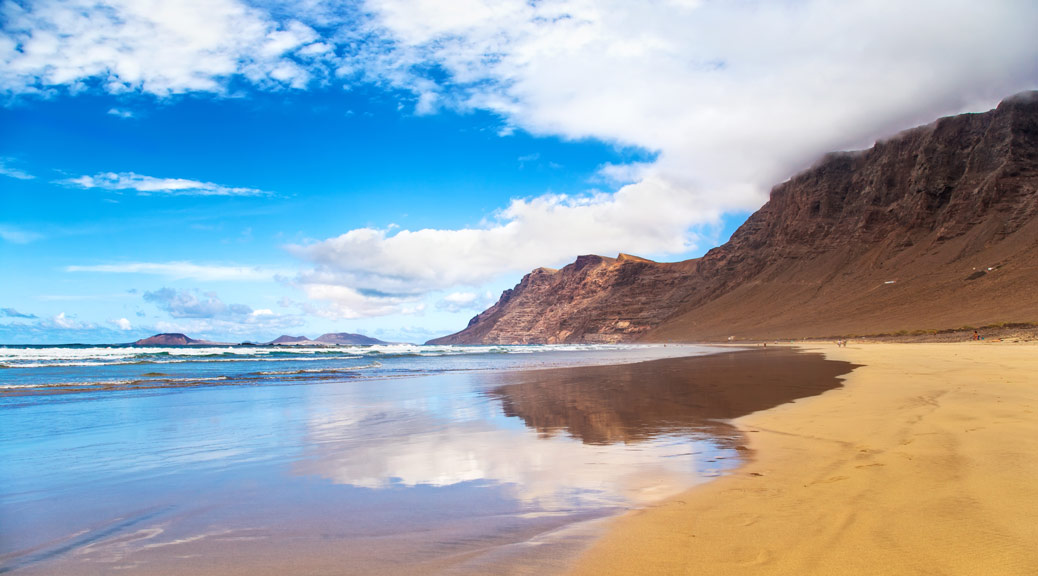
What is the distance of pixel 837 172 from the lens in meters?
128

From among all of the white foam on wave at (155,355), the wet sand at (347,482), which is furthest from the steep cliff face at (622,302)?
the wet sand at (347,482)

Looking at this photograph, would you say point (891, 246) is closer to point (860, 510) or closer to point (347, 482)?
point (860, 510)

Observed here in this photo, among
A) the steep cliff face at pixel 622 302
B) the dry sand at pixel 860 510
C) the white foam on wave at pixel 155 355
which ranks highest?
the steep cliff face at pixel 622 302

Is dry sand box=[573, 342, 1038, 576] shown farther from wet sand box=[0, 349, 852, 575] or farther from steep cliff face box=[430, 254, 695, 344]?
steep cliff face box=[430, 254, 695, 344]

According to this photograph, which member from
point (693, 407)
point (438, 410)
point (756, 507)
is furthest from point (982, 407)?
point (438, 410)

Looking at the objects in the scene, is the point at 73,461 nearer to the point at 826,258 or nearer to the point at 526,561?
the point at 526,561

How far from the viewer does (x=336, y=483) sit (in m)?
6.57

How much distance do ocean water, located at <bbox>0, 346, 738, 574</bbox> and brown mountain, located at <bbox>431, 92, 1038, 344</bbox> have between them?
2574 inches

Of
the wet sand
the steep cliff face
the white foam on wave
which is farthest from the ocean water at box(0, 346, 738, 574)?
the steep cliff face

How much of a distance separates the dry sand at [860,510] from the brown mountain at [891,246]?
2510 inches

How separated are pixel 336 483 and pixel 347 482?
12cm

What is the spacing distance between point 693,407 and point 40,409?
55.8 feet

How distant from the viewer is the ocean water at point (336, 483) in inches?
167

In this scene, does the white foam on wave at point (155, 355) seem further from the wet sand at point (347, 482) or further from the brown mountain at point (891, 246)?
the brown mountain at point (891, 246)
